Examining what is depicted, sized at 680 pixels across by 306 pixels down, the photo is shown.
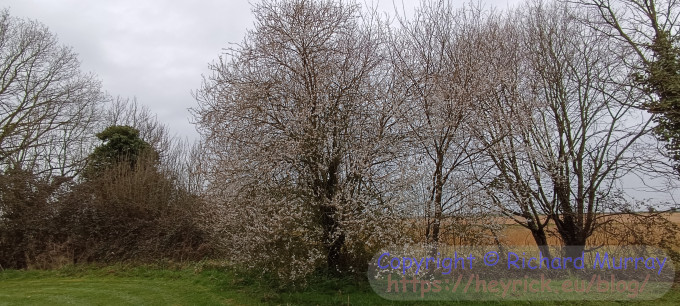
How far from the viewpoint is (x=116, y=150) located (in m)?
16.0

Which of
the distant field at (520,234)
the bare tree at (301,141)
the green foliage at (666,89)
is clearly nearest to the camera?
the bare tree at (301,141)

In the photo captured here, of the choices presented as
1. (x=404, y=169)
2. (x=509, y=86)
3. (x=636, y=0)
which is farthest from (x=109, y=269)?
(x=636, y=0)

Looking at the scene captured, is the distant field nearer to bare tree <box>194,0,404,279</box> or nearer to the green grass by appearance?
the green grass

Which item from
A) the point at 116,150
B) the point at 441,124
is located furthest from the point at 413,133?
the point at 116,150

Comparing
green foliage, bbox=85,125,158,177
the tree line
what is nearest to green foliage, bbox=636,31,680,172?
the tree line

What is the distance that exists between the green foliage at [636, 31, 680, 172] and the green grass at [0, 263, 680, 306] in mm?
3354

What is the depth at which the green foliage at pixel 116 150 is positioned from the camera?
15711mm

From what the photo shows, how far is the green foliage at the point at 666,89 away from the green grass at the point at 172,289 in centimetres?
335

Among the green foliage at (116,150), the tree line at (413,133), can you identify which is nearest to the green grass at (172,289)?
the tree line at (413,133)

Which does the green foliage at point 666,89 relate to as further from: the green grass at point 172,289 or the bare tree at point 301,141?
the bare tree at point 301,141

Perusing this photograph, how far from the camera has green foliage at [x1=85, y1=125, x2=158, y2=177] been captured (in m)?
15.7

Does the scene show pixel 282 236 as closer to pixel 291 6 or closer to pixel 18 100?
pixel 291 6

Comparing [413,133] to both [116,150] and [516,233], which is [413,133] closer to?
[516,233]

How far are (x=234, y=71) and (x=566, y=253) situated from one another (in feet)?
29.9
